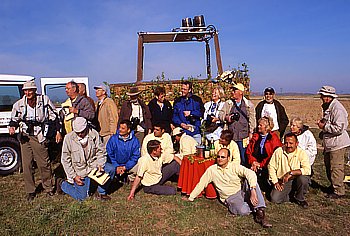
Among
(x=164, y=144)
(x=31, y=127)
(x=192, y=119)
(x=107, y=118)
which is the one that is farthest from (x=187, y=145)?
(x=31, y=127)

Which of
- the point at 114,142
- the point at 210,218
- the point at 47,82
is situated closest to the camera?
the point at 210,218

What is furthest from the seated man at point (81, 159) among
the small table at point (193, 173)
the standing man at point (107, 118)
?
the small table at point (193, 173)

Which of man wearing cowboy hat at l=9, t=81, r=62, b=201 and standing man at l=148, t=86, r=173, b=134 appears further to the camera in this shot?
standing man at l=148, t=86, r=173, b=134

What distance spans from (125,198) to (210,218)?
1569mm

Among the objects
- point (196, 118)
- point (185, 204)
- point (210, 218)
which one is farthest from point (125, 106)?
point (210, 218)

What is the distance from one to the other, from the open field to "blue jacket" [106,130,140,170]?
64 cm

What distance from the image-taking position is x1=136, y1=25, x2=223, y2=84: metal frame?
8734mm

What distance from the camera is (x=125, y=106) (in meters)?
6.42

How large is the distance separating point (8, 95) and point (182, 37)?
4.62 meters

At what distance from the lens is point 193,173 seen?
5.37 m

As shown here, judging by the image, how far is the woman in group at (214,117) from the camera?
239 inches

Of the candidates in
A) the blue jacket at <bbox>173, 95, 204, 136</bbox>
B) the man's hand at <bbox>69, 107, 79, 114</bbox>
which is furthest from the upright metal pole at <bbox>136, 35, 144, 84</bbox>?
the man's hand at <bbox>69, 107, 79, 114</bbox>

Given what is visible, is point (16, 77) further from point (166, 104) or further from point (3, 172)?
point (166, 104)

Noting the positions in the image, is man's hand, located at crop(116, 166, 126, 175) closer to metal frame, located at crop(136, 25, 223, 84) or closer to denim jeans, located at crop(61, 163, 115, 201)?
denim jeans, located at crop(61, 163, 115, 201)
